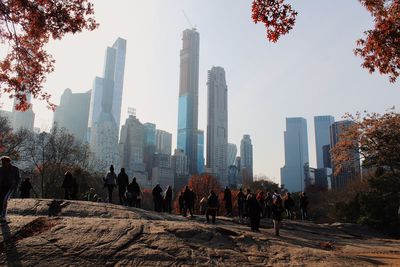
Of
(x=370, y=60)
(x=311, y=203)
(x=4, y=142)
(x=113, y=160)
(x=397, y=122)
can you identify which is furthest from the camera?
(x=113, y=160)

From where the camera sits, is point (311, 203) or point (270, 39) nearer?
point (270, 39)

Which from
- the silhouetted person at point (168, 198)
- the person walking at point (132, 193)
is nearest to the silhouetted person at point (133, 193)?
the person walking at point (132, 193)

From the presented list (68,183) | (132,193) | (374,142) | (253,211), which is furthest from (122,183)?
(374,142)

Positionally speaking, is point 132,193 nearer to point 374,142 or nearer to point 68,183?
point 68,183

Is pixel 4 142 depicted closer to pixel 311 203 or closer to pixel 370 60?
pixel 370 60

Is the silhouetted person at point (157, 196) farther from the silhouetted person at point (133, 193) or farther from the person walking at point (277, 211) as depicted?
the person walking at point (277, 211)

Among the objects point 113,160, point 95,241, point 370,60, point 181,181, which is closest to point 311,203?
point 370,60

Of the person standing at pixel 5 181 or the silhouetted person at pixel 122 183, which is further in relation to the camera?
the silhouetted person at pixel 122 183

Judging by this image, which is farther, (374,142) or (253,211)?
(374,142)

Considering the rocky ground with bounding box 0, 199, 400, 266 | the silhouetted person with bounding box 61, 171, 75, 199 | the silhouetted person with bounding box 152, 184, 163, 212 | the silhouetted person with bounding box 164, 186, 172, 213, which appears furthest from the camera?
the silhouetted person with bounding box 164, 186, 172, 213

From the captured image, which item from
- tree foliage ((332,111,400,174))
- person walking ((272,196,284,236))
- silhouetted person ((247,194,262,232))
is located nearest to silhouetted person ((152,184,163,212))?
silhouetted person ((247,194,262,232))

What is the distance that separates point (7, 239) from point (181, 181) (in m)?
146

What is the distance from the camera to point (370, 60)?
11336 mm

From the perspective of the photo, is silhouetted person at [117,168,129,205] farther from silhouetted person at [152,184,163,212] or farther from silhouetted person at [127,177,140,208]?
silhouetted person at [152,184,163,212]
